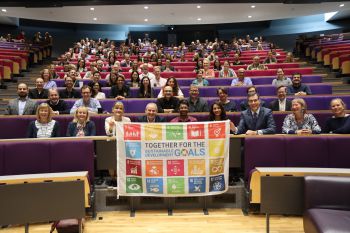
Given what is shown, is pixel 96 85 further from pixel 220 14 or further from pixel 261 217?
pixel 220 14

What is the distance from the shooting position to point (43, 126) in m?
3.19

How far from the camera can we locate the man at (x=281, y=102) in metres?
3.89

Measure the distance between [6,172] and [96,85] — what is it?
77.8 inches

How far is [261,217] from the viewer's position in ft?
8.90

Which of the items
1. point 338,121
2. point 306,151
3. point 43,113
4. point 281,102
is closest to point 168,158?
point 306,151

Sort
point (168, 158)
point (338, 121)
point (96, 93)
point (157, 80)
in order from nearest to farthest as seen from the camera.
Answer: point (168, 158), point (338, 121), point (96, 93), point (157, 80)

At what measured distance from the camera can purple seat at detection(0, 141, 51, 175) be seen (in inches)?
108

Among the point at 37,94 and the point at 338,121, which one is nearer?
the point at 338,121

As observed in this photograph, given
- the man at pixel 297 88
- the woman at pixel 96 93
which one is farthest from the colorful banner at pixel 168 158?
the man at pixel 297 88

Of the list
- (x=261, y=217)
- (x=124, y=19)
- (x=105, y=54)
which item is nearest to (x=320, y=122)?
(x=261, y=217)

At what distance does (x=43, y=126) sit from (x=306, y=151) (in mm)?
2257

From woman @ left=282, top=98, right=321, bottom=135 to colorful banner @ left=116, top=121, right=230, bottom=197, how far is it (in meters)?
0.78

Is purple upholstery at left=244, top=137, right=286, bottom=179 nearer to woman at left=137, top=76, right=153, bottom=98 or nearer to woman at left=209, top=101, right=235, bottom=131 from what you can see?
woman at left=209, top=101, right=235, bottom=131

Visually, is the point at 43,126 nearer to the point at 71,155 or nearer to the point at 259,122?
the point at 71,155
